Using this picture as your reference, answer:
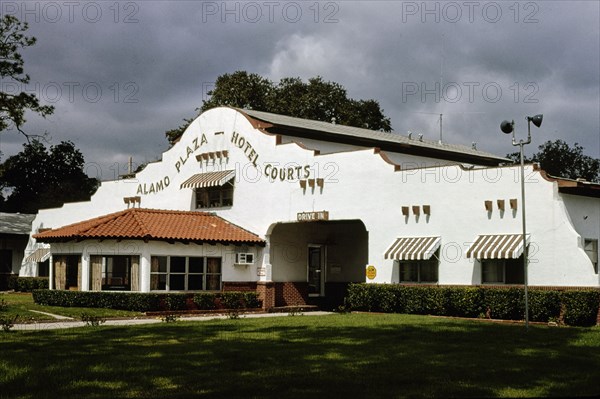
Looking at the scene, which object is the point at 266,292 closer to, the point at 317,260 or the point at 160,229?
the point at 317,260

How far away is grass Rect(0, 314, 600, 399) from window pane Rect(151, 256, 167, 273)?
8601 mm

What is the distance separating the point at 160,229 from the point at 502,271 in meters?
12.5

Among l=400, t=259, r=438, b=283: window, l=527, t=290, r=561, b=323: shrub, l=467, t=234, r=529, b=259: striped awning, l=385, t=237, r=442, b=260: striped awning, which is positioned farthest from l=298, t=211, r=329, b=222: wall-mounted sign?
l=527, t=290, r=561, b=323: shrub

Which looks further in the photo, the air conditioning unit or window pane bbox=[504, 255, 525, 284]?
the air conditioning unit

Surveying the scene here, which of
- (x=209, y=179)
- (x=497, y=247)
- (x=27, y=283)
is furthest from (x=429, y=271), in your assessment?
(x=27, y=283)

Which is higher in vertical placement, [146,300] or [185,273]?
[185,273]

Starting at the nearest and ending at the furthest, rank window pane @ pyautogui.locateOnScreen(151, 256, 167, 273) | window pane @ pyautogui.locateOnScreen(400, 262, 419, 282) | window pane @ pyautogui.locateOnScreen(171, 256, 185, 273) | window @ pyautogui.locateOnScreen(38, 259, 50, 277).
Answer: window pane @ pyautogui.locateOnScreen(400, 262, 419, 282)
window pane @ pyautogui.locateOnScreen(151, 256, 167, 273)
window pane @ pyautogui.locateOnScreen(171, 256, 185, 273)
window @ pyautogui.locateOnScreen(38, 259, 50, 277)

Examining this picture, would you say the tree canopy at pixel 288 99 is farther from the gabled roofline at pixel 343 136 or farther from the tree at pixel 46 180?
the tree at pixel 46 180

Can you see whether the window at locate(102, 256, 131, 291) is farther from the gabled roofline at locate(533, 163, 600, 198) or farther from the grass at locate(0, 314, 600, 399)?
the gabled roofline at locate(533, 163, 600, 198)

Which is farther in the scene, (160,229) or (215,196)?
(215,196)

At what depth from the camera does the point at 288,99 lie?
57.9m

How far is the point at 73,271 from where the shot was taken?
30500mm

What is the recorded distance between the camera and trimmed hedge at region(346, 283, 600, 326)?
22.2 metres

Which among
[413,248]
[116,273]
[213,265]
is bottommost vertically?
[116,273]
